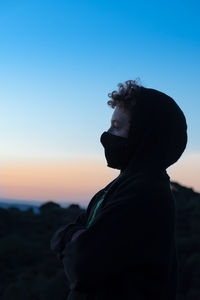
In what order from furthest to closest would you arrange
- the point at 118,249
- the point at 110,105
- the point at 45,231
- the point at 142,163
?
the point at 45,231
the point at 110,105
the point at 142,163
the point at 118,249

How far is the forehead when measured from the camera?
2.34 meters

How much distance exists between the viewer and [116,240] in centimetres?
202

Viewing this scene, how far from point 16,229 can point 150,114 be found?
16.6 m

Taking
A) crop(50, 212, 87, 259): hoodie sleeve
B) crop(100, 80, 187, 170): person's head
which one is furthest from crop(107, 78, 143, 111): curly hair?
crop(50, 212, 87, 259): hoodie sleeve

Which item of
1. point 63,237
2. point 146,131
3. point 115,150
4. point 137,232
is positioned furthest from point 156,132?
point 63,237

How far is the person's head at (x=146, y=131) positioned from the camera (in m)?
2.20

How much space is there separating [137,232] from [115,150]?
0.43 m

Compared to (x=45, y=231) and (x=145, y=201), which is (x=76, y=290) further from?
(x=45, y=231)

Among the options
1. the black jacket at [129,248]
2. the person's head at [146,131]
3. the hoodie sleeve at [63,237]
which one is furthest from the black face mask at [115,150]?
the hoodie sleeve at [63,237]

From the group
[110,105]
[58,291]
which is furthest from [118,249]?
[58,291]

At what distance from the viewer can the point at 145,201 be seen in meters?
2.06

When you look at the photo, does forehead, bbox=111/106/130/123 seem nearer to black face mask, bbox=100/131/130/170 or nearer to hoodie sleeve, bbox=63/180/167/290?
black face mask, bbox=100/131/130/170

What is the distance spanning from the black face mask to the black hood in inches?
1.4

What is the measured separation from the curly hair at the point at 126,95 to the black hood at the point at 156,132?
5cm
